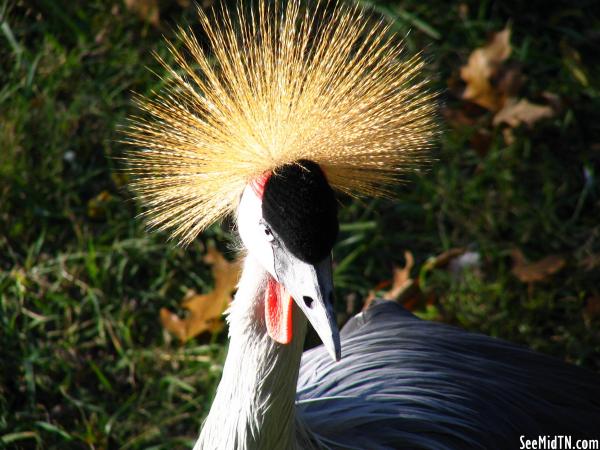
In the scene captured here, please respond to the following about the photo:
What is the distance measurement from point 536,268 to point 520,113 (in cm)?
49

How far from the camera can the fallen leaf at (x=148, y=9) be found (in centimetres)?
269

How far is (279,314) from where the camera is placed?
4.31ft

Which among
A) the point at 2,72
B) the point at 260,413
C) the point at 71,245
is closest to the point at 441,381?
the point at 260,413

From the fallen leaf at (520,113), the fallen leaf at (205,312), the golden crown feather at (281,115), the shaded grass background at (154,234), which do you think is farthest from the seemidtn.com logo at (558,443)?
the fallen leaf at (520,113)

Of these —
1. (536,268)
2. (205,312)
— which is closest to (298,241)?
(205,312)

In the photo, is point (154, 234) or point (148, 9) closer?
point (154, 234)

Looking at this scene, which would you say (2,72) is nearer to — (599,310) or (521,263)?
(521,263)

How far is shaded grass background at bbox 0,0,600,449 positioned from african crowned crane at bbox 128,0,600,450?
623mm

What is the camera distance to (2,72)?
8.47 ft

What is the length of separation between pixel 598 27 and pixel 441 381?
161cm

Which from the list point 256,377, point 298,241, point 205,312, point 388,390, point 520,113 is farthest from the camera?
point 520,113

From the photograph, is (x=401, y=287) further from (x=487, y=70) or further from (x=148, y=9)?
(x=148, y=9)

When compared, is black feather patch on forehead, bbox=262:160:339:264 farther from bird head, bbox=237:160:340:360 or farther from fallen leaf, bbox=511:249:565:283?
fallen leaf, bbox=511:249:565:283

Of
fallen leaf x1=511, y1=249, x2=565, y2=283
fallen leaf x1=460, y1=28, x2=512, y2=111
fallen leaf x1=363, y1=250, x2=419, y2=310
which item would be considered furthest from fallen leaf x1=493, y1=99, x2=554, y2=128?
fallen leaf x1=363, y1=250, x2=419, y2=310
